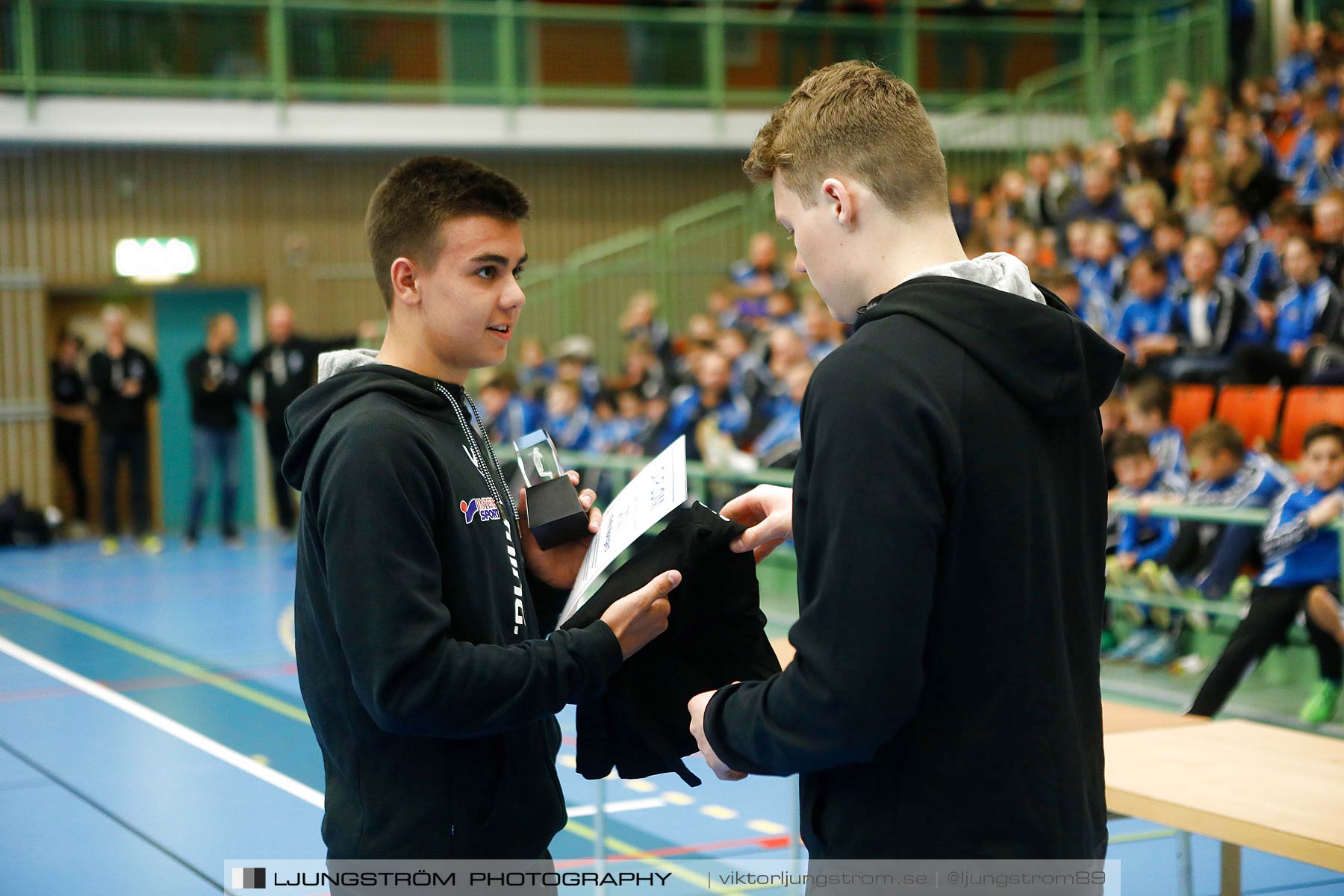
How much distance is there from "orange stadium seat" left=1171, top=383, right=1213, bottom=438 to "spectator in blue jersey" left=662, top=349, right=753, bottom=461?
12.2 feet

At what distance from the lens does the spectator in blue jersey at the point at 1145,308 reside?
10297mm

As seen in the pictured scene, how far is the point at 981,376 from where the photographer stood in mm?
1804

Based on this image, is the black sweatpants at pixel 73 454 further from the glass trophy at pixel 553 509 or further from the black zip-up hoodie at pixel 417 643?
the black zip-up hoodie at pixel 417 643

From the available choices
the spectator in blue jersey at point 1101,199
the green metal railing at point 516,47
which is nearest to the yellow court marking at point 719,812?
the spectator in blue jersey at point 1101,199

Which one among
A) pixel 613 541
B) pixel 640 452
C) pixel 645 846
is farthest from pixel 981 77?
pixel 613 541

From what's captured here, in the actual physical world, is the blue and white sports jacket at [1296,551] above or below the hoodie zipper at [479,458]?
below

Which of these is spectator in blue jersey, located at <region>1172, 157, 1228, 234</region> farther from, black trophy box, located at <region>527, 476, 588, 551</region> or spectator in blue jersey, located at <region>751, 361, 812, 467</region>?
black trophy box, located at <region>527, 476, 588, 551</region>

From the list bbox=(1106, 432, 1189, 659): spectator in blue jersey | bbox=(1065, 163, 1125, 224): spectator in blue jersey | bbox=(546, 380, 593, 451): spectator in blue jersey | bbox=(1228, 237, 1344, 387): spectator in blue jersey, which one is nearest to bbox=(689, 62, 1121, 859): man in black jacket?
bbox=(1106, 432, 1189, 659): spectator in blue jersey

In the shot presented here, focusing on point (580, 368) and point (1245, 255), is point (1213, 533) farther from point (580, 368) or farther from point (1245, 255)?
point (580, 368)

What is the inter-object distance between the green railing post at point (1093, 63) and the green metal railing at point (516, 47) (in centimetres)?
4

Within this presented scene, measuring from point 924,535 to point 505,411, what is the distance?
13.1 metres

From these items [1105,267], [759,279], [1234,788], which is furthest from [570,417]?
[1234,788]

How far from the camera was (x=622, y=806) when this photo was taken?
19.2 ft

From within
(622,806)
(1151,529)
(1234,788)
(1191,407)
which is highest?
(1191,407)
